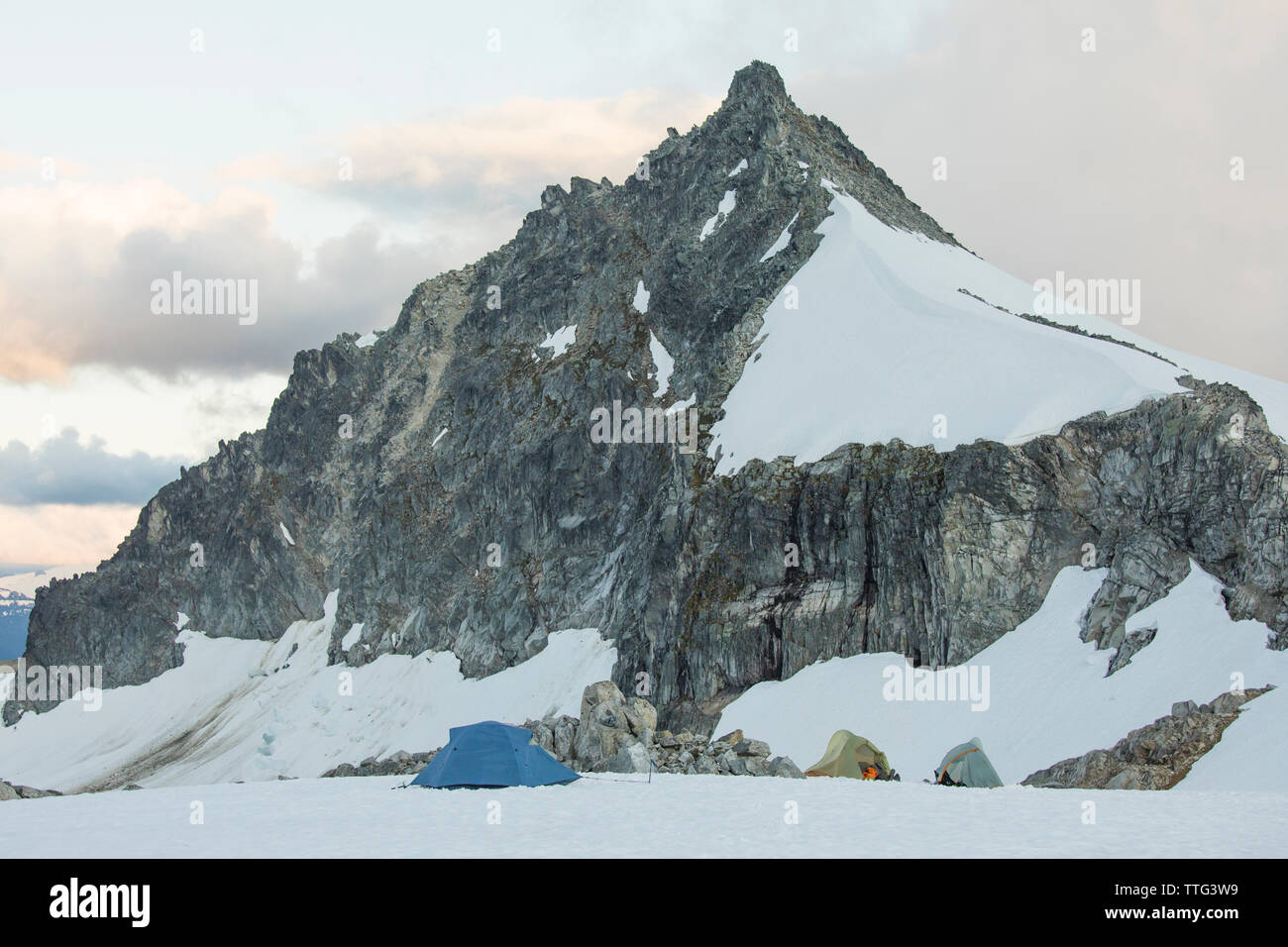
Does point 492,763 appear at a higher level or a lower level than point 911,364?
lower

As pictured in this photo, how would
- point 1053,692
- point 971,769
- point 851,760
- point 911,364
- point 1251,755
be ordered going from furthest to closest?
point 911,364, point 1053,692, point 851,760, point 971,769, point 1251,755

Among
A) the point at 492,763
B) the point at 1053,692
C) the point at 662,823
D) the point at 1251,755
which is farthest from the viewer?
the point at 1053,692

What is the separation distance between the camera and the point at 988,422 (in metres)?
51.6

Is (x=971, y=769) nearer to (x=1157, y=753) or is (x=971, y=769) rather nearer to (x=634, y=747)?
(x=1157, y=753)

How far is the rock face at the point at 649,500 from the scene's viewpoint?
45000 millimetres

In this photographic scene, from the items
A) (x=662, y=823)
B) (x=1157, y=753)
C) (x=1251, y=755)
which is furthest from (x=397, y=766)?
(x=1251, y=755)

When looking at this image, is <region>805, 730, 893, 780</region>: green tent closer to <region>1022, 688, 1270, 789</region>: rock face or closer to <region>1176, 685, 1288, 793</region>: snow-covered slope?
<region>1022, 688, 1270, 789</region>: rock face

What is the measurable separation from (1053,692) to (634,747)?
17589mm

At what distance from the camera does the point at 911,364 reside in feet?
206

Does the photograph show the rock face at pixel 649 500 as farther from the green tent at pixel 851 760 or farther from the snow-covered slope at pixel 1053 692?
the green tent at pixel 851 760

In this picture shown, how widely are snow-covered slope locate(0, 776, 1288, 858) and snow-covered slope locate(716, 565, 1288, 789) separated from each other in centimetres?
1071

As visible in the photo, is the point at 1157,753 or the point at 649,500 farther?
the point at 649,500

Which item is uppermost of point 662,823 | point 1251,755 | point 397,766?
point 662,823

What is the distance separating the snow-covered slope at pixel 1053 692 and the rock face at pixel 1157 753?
68 cm
